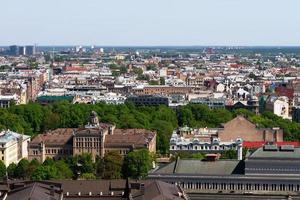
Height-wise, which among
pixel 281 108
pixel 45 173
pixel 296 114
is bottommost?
pixel 281 108

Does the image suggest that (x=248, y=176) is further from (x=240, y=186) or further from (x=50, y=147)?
(x=50, y=147)

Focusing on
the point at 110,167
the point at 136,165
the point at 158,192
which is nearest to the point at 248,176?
the point at 158,192

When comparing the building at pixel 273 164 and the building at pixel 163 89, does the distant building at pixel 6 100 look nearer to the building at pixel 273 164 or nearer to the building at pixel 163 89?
the building at pixel 163 89

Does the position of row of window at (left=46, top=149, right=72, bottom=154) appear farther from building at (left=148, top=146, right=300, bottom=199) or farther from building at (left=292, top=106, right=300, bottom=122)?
building at (left=292, top=106, right=300, bottom=122)

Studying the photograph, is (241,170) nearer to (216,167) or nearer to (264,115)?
(216,167)

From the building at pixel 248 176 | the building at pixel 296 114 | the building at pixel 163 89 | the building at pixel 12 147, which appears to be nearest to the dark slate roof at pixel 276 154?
the building at pixel 248 176

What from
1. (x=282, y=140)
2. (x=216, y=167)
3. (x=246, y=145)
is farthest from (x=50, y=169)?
(x=282, y=140)
